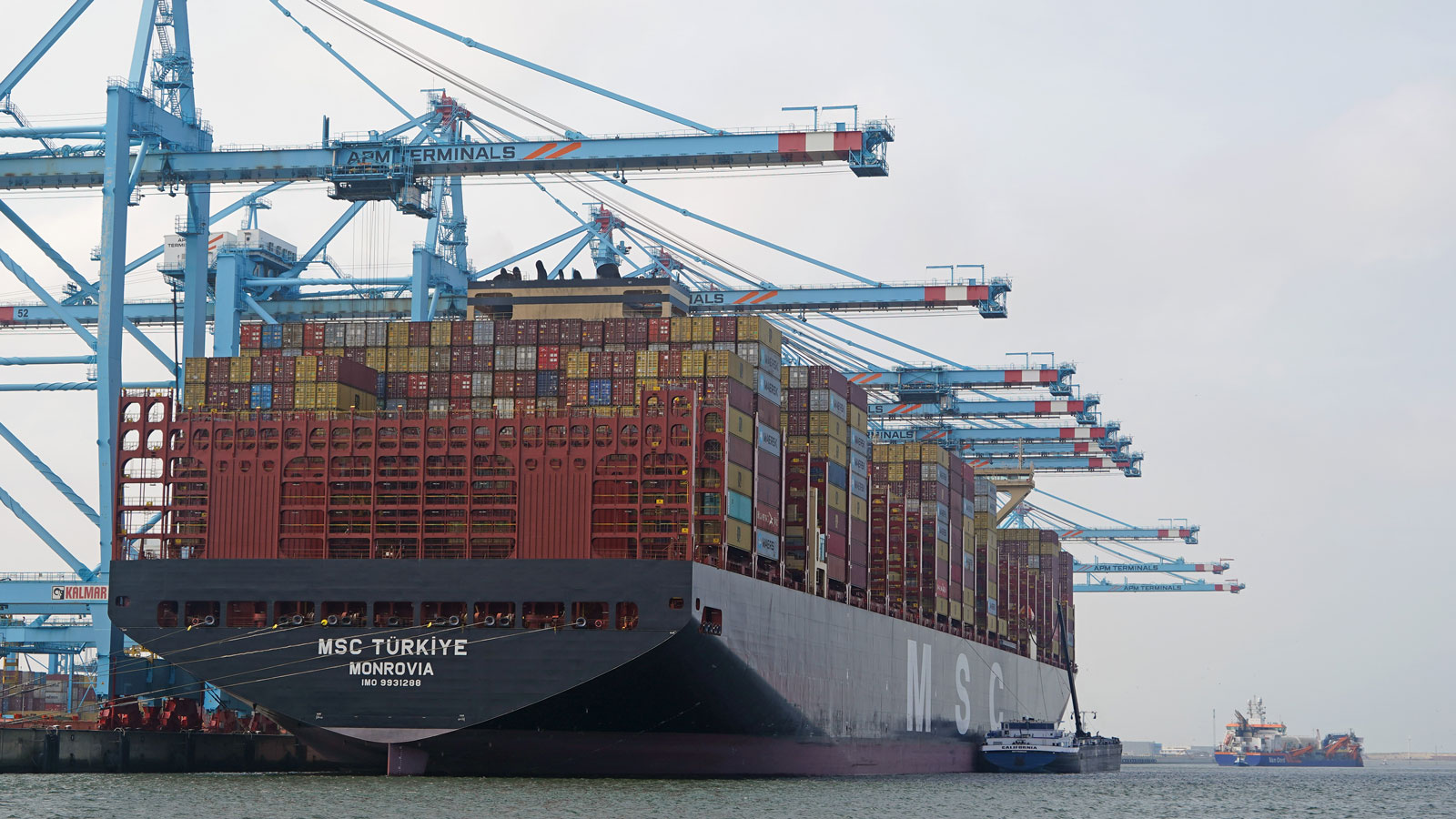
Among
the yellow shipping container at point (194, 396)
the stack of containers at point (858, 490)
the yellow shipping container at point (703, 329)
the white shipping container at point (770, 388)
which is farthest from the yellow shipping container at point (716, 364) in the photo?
the yellow shipping container at point (194, 396)

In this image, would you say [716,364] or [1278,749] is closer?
[716,364]

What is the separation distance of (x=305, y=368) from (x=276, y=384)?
0.88 meters

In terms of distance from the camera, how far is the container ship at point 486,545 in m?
39.2

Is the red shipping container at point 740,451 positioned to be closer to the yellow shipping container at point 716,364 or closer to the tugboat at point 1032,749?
the yellow shipping container at point 716,364

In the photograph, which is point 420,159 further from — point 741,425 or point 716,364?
point 741,425

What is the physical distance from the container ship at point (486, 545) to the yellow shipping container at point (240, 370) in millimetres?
62

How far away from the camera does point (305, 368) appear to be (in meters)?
43.2

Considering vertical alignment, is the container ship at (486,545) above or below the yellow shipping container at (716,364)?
below

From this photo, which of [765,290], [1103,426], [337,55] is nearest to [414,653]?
[337,55]

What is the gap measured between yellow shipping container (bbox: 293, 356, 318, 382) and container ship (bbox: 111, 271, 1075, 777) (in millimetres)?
63

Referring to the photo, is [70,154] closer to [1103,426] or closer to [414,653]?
[414,653]

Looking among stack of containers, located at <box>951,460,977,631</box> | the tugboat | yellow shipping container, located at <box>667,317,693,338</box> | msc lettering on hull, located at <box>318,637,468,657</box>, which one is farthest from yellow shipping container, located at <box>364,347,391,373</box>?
the tugboat

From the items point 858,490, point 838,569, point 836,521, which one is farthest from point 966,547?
point 836,521

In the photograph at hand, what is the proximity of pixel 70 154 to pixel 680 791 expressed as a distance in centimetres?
2514
